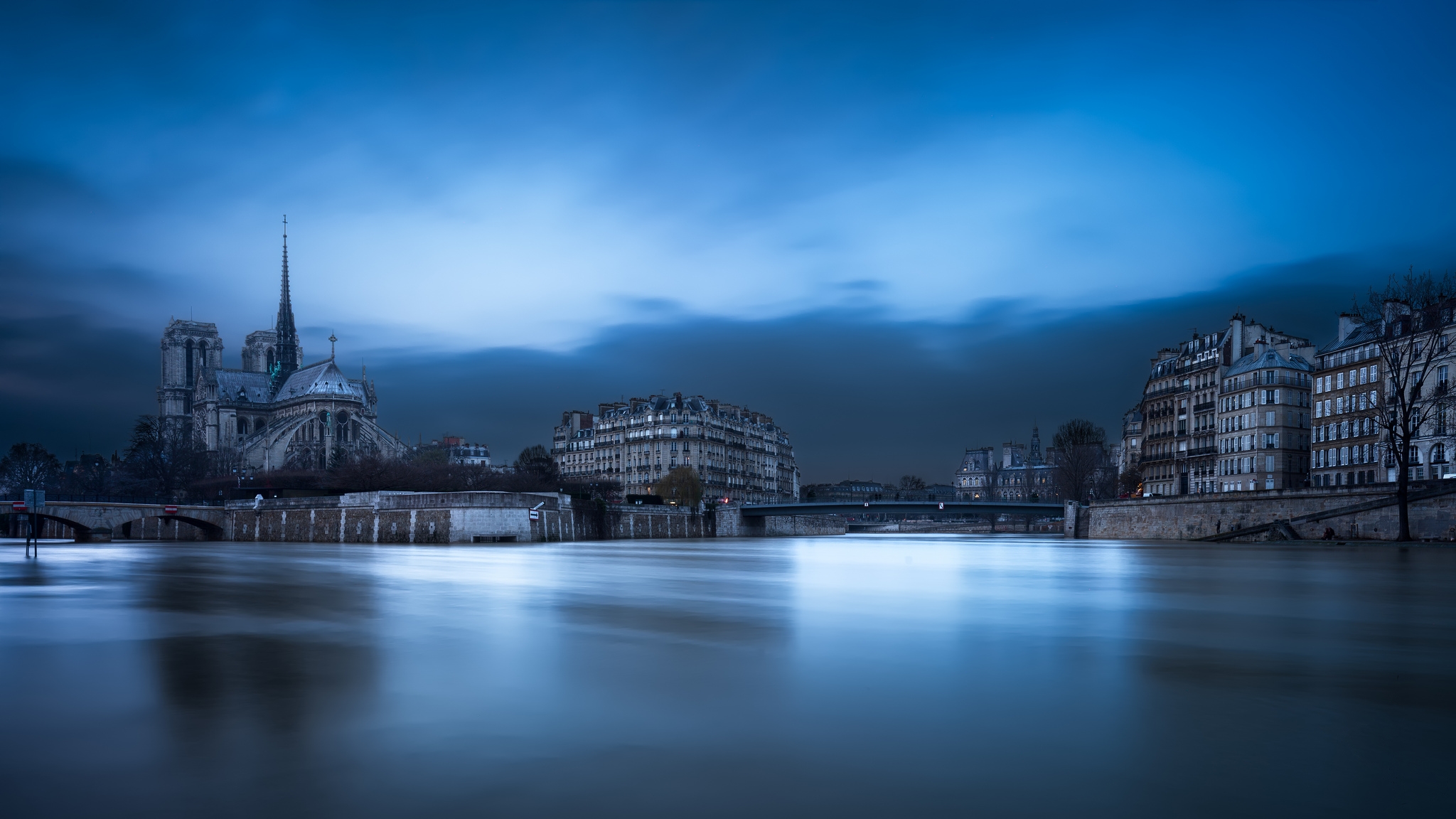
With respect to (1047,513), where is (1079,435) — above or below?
above

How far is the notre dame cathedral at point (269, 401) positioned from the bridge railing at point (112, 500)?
15.1m

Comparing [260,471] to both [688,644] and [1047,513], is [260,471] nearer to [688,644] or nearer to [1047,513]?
[1047,513]

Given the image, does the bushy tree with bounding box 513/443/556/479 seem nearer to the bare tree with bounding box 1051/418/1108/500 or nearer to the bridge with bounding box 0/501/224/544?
the bridge with bounding box 0/501/224/544

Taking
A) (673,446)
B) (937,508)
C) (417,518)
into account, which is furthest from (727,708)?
(673,446)

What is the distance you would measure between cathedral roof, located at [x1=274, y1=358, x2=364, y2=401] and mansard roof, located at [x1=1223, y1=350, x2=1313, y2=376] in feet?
327

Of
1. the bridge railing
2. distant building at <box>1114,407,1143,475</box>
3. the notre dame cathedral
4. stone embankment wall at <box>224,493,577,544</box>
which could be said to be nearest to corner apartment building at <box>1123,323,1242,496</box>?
distant building at <box>1114,407,1143,475</box>

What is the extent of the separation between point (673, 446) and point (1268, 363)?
231 feet

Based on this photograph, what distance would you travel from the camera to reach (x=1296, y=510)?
2090 inches

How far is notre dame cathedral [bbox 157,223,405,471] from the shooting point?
120500mm

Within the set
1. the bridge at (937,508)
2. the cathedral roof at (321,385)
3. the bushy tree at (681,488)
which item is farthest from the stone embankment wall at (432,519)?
the cathedral roof at (321,385)

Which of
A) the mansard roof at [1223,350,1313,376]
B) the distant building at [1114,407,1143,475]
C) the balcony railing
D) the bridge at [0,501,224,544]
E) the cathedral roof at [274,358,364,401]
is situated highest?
the cathedral roof at [274,358,364,401]

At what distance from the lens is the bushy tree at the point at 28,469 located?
115562 mm

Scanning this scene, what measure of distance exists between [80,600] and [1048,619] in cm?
1490

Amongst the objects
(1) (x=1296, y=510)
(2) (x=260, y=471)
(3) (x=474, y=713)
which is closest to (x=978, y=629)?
(3) (x=474, y=713)
